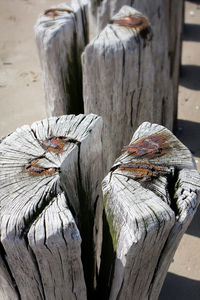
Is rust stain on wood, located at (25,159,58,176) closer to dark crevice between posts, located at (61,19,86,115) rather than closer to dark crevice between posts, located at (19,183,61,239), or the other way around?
dark crevice between posts, located at (19,183,61,239)

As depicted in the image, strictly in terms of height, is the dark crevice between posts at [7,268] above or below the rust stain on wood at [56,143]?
below

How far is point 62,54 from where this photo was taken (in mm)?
2398

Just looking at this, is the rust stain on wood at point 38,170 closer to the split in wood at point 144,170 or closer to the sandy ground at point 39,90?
the split in wood at point 144,170

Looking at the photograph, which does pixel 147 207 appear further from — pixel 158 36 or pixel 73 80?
pixel 158 36

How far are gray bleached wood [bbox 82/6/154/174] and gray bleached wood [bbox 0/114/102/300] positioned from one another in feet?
1.45

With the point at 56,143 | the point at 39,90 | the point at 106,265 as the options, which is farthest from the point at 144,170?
the point at 39,90

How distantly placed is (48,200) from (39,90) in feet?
12.3

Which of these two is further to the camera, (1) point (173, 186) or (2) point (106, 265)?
(2) point (106, 265)

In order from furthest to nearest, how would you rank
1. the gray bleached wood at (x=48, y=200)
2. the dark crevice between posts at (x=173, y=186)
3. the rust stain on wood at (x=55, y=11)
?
the rust stain on wood at (x=55, y=11) < the dark crevice between posts at (x=173, y=186) < the gray bleached wood at (x=48, y=200)

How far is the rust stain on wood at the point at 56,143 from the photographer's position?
1501 mm

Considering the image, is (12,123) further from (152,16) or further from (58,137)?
(58,137)

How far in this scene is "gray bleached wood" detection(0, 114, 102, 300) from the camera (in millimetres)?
1282

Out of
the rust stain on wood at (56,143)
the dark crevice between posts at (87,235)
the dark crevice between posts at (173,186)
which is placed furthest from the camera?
the dark crevice between posts at (87,235)

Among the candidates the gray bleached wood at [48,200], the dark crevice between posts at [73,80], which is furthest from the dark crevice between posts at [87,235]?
the dark crevice between posts at [73,80]
